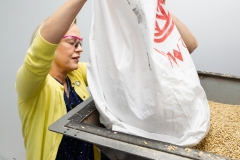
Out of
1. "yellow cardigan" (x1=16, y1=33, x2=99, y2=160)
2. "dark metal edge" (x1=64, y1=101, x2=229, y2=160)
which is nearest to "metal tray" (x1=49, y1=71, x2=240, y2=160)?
"dark metal edge" (x1=64, y1=101, x2=229, y2=160)

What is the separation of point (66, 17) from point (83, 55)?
Answer: 110 cm

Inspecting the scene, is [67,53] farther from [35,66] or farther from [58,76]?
[35,66]

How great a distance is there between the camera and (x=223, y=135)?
75 centimetres

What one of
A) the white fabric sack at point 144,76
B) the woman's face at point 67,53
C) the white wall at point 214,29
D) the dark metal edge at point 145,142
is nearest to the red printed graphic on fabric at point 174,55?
the white fabric sack at point 144,76

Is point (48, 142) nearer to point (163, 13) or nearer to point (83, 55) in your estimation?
point (163, 13)

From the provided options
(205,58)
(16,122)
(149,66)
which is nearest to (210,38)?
(205,58)

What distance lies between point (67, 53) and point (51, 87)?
0.16 meters

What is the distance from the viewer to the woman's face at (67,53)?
0.92 meters

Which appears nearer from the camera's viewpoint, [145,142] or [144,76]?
[145,142]

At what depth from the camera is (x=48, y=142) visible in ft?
2.78

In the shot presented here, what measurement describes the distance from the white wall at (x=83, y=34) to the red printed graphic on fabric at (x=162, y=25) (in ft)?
2.48

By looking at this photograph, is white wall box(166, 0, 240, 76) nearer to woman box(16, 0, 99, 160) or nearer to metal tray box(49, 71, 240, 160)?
woman box(16, 0, 99, 160)

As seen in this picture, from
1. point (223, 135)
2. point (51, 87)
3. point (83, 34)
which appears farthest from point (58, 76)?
point (83, 34)

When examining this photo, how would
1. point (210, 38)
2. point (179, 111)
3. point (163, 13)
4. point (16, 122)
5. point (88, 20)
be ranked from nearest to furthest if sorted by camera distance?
point (179, 111) → point (163, 13) → point (210, 38) → point (88, 20) → point (16, 122)
